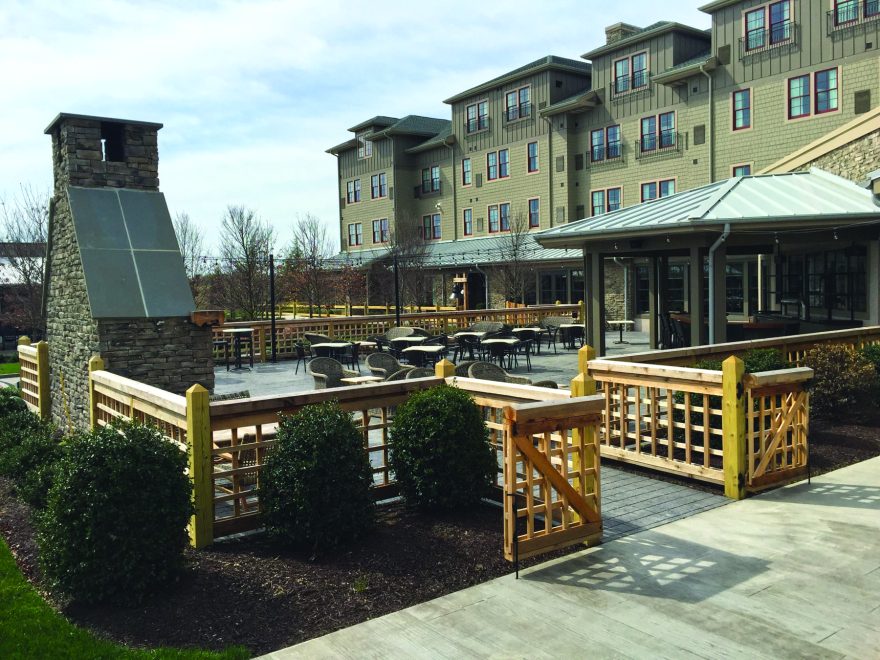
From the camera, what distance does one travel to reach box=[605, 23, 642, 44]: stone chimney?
3525 centimetres

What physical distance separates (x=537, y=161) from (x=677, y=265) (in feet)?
33.4

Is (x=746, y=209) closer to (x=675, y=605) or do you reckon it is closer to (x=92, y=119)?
(x=675, y=605)

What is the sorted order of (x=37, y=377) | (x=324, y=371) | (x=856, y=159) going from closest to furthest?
1. (x=324, y=371)
2. (x=37, y=377)
3. (x=856, y=159)

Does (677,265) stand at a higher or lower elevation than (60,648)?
higher

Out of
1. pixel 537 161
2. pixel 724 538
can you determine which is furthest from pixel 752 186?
pixel 537 161

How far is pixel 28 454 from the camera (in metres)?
8.63

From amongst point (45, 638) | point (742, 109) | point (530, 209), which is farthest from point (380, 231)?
point (45, 638)

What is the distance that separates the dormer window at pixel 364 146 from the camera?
47031 mm

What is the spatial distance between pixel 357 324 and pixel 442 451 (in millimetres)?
17355

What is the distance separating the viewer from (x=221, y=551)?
5.89m

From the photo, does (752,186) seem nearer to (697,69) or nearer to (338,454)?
(338,454)

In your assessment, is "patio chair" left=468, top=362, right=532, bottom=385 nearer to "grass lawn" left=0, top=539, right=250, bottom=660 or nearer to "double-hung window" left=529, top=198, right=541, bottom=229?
"grass lawn" left=0, top=539, right=250, bottom=660

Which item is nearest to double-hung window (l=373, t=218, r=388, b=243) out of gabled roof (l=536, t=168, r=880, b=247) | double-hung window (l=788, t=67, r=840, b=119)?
double-hung window (l=788, t=67, r=840, b=119)

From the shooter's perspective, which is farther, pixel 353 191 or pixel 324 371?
pixel 353 191
